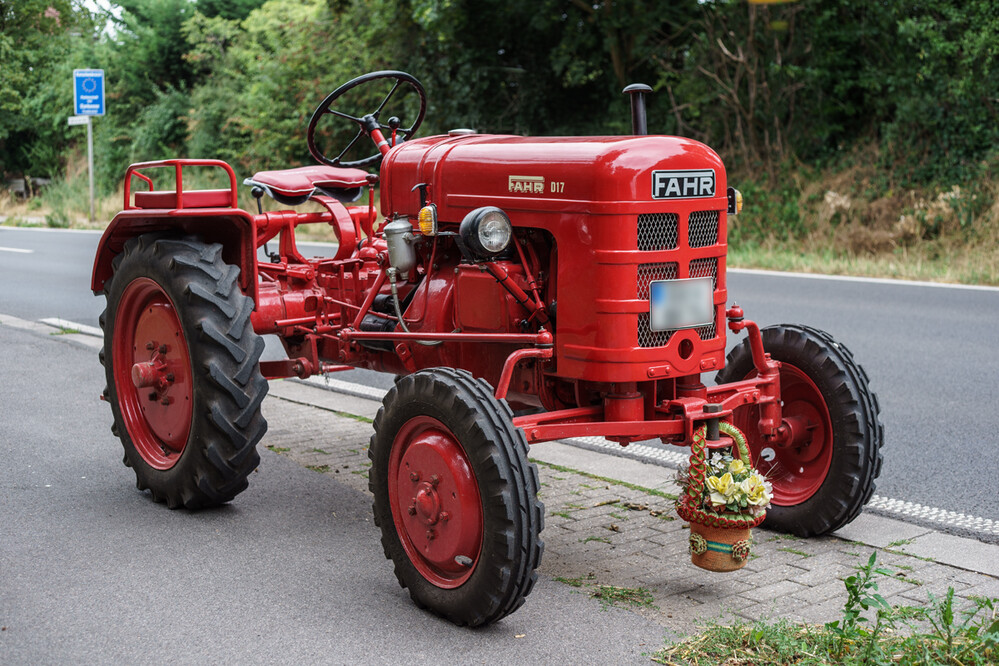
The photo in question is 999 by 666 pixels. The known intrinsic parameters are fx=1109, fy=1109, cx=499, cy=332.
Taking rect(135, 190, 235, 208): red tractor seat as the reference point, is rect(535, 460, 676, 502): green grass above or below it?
below

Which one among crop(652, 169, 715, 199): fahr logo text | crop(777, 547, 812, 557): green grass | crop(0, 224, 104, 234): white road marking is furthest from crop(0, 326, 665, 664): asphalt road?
crop(0, 224, 104, 234): white road marking

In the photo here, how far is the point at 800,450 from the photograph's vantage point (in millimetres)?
4641

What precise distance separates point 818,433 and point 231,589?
2405 mm

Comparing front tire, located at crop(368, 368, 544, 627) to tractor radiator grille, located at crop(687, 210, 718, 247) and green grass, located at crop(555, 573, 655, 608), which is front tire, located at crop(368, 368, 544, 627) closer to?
green grass, located at crop(555, 573, 655, 608)

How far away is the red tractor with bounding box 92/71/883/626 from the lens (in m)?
3.74

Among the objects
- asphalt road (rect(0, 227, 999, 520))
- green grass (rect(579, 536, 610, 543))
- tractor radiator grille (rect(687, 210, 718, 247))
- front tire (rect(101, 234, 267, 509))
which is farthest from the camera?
asphalt road (rect(0, 227, 999, 520))

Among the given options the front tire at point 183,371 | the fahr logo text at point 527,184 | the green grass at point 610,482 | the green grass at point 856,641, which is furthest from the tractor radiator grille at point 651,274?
the front tire at point 183,371

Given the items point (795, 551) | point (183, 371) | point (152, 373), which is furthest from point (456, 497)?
point (152, 373)

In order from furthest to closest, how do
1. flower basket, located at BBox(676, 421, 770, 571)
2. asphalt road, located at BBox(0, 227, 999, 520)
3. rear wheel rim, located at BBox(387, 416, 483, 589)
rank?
asphalt road, located at BBox(0, 227, 999, 520)
flower basket, located at BBox(676, 421, 770, 571)
rear wheel rim, located at BBox(387, 416, 483, 589)

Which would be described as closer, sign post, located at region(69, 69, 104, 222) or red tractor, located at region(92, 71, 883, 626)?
red tractor, located at region(92, 71, 883, 626)

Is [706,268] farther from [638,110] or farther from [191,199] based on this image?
[191,199]

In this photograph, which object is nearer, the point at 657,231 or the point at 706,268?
the point at 657,231

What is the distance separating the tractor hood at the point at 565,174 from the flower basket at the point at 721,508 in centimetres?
94

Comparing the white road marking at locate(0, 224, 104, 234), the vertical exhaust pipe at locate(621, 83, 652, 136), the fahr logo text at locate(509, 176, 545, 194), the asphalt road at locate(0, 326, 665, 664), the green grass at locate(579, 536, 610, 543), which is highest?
the vertical exhaust pipe at locate(621, 83, 652, 136)
